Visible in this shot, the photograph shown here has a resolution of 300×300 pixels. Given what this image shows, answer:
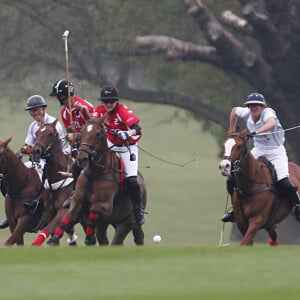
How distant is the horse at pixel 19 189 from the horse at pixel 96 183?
117cm

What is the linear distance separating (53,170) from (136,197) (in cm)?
111

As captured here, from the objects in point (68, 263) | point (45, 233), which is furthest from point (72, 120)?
point (68, 263)

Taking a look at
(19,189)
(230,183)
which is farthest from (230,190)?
(19,189)

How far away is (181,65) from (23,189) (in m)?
17.8

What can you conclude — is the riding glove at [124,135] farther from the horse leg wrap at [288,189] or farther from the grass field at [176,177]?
the grass field at [176,177]

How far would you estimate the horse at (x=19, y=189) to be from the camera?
2066 centimetres

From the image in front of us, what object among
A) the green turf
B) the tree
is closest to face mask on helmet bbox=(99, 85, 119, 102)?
the green turf

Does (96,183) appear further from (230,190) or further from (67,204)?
(230,190)

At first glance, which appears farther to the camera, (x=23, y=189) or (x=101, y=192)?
(x=23, y=189)

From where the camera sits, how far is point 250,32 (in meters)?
33.8

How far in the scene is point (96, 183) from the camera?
1912 centimetres

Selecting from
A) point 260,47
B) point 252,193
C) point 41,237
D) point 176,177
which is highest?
point 260,47

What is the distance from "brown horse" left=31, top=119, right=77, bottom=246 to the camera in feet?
64.9

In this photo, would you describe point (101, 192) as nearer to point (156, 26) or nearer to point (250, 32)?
point (250, 32)
